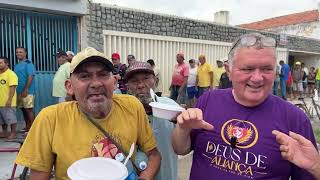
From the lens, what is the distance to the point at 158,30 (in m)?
11.1

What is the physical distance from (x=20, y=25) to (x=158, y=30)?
432 centimetres

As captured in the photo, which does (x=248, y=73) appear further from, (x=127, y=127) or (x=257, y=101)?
(x=127, y=127)

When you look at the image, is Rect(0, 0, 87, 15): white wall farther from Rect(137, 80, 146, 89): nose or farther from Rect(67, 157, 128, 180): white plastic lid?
Rect(67, 157, 128, 180): white plastic lid

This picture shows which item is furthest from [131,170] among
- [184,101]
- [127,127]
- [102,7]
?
[184,101]

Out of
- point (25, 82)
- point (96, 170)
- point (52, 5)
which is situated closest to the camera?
point (96, 170)

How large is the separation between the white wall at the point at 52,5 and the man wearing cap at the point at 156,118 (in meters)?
5.83

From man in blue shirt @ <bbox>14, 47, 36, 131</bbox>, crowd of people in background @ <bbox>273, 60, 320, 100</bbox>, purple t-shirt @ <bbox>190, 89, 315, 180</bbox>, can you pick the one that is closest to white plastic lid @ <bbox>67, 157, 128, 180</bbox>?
purple t-shirt @ <bbox>190, 89, 315, 180</bbox>

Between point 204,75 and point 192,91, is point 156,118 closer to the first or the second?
point 204,75

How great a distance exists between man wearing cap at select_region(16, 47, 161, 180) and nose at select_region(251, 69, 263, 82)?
734 millimetres

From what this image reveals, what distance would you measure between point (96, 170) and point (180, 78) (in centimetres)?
915

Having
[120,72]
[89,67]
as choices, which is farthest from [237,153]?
[120,72]

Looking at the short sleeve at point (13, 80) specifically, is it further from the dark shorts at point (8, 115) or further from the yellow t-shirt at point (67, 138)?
the yellow t-shirt at point (67, 138)

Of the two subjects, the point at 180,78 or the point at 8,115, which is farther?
the point at 180,78

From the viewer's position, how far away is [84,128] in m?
1.99
